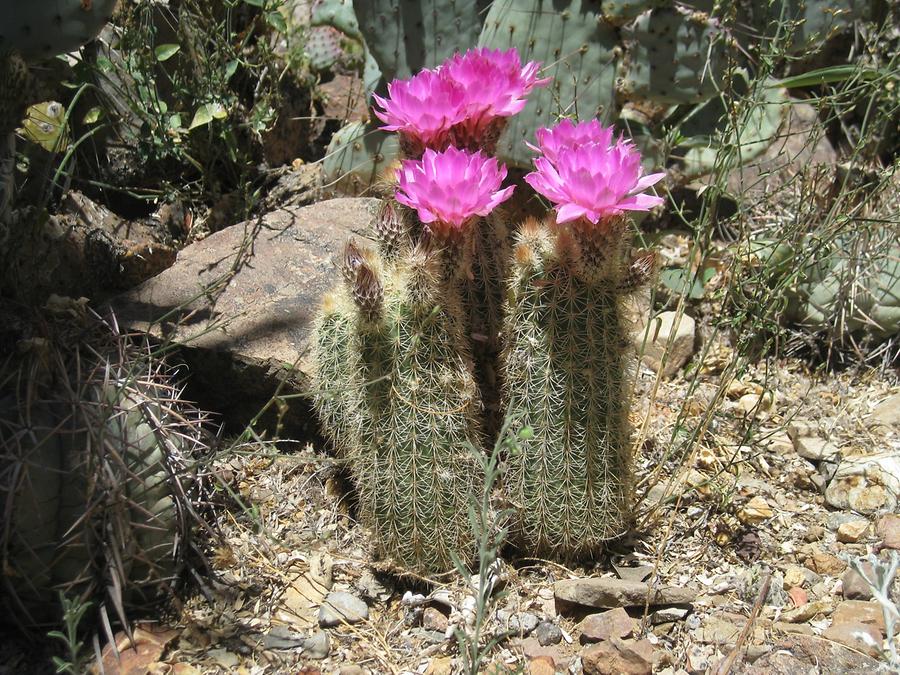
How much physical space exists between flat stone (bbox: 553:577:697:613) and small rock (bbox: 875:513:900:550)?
2.17 feet

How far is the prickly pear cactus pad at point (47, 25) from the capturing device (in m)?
2.48

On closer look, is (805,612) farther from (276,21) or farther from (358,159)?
(276,21)

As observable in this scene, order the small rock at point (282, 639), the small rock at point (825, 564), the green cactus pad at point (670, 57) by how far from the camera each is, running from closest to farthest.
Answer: the small rock at point (282, 639) → the small rock at point (825, 564) → the green cactus pad at point (670, 57)

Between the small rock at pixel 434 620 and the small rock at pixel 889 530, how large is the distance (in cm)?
127

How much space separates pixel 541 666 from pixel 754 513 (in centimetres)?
87

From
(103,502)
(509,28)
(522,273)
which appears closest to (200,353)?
(103,502)

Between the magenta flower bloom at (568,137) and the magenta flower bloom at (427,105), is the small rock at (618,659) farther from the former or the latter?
the magenta flower bloom at (427,105)

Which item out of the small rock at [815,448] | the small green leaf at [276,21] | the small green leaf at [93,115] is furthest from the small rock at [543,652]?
the small green leaf at [276,21]

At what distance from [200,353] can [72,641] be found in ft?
4.03

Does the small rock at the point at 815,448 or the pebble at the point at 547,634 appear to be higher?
the pebble at the point at 547,634

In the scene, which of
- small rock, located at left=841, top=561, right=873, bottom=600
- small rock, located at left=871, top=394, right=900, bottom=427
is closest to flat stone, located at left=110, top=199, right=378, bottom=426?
small rock, located at left=841, top=561, right=873, bottom=600

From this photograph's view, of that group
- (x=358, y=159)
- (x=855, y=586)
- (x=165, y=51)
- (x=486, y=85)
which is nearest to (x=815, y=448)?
(x=855, y=586)

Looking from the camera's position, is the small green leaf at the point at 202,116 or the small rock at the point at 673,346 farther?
the small green leaf at the point at 202,116

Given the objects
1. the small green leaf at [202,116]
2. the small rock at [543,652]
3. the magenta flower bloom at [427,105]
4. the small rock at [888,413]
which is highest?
the magenta flower bloom at [427,105]
